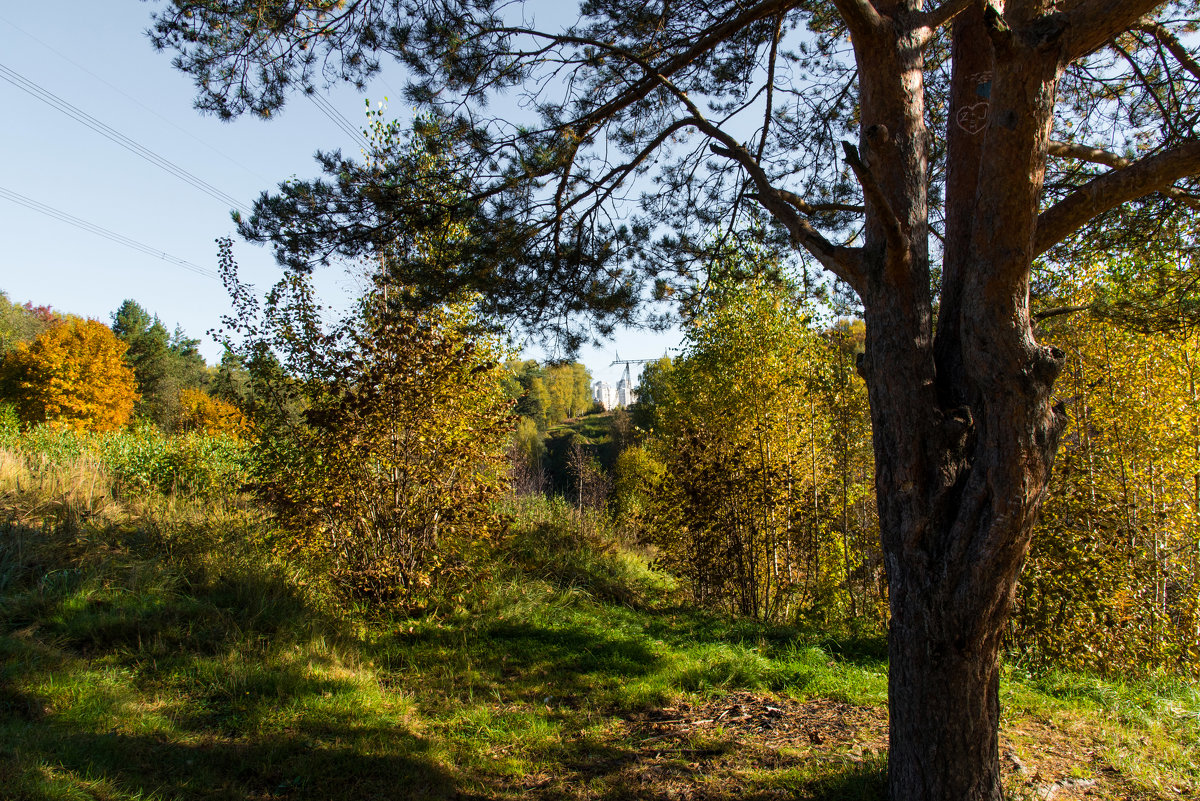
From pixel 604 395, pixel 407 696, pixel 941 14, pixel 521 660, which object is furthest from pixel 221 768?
pixel 604 395

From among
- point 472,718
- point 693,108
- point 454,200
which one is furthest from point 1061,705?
point 454,200

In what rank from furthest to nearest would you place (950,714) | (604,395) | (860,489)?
(604,395) → (860,489) → (950,714)

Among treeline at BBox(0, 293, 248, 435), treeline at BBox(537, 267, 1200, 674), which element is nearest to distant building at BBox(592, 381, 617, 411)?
treeline at BBox(0, 293, 248, 435)

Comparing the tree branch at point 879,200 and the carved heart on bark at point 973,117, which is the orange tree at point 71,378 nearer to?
the tree branch at point 879,200

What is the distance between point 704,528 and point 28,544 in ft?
20.5

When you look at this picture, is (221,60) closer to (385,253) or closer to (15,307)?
(385,253)

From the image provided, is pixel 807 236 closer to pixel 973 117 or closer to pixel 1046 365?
pixel 973 117

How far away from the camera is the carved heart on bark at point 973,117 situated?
8.45 ft

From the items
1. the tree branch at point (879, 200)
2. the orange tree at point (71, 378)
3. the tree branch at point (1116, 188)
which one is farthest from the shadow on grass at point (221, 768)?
the orange tree at point (71, 378)

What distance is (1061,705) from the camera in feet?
12.6

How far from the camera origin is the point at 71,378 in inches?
906

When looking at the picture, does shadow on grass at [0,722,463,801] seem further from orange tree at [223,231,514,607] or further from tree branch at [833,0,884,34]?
tree branch at [833,0,884,34]

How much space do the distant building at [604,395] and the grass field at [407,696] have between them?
5741 cm

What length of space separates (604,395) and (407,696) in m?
68.6
